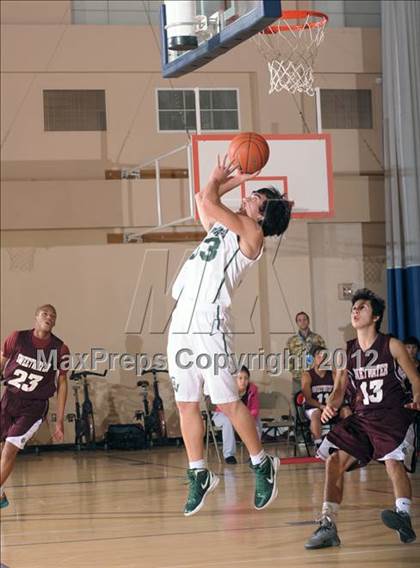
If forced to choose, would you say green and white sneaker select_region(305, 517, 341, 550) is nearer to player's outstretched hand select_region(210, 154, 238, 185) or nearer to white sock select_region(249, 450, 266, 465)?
white sock select_region(249, 450, 266, 465)

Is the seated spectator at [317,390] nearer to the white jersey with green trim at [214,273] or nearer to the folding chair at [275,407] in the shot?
the folding chair at [275,407]

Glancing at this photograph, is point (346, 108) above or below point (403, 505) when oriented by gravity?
above

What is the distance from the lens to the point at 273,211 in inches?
221

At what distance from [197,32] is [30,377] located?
10.3 feet

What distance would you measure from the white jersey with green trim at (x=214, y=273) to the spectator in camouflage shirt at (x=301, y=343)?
313 inches

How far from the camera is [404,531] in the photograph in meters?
6.21

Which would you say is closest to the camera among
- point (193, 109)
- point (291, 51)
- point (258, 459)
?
point (258, 459)

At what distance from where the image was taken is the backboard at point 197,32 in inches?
228

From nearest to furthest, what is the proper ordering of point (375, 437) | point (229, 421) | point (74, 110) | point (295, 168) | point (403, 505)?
point (403, 505)
point (375, 437)
point (229, 421)
point (295, 168)
point (74, 110)

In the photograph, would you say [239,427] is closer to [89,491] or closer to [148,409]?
[89,491]

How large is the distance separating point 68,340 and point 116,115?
3.34m

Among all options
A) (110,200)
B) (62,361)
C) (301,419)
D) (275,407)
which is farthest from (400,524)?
(110,200)

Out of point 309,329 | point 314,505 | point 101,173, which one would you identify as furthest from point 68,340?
point 314,505

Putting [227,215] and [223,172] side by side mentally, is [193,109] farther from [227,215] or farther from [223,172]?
[227,215]
